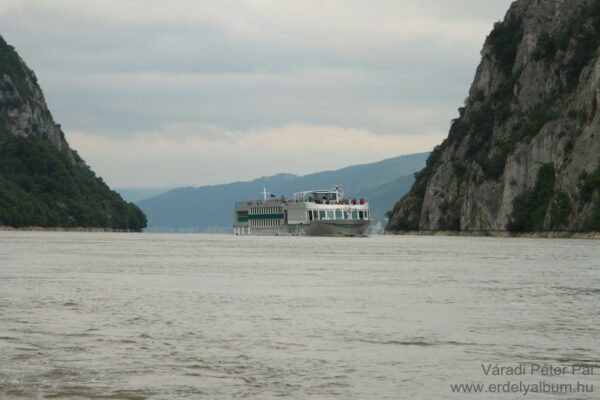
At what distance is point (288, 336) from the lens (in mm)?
33344

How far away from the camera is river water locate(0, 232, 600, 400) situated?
80.0ft

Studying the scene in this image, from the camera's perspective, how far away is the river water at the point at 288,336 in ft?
80.0

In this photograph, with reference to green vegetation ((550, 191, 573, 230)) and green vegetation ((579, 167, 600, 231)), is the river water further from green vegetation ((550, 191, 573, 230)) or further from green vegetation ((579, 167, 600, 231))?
green vegetation ((550, 191, 573, 230))

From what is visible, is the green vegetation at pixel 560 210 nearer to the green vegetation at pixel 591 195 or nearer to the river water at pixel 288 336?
the green vegetation at pixel 591 195

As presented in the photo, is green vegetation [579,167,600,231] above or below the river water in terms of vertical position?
above

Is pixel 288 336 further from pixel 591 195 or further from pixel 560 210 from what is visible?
pixel 560 210

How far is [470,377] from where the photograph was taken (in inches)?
1000

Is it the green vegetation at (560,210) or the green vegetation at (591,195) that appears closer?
the green vegetation at (591,195)

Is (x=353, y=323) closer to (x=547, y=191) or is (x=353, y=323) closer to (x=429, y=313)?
(x=429, y=313)

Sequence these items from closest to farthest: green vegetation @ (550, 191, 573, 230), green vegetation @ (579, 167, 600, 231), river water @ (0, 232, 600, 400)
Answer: river water @ (0, 232, 600, 400), green vegetation @ (579, 167, 600, 231), green vegetation @ (550, 191, 573, 230)

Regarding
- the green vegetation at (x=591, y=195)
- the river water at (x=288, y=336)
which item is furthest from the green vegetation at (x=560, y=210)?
the river water at (x=288, y=336)

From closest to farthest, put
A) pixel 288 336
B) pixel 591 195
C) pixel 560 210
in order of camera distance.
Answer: pixel 288 336, pixel 591 195, pixel 560 210

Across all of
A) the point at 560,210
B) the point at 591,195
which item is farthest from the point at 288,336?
the point at 560,210

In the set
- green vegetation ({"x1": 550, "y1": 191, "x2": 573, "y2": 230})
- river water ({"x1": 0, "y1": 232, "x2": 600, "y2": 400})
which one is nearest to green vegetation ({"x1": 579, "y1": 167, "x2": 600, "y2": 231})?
green vegetation ({"x1": 550, "y1": 191, "x2": 573, "y2": 230})
